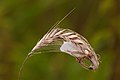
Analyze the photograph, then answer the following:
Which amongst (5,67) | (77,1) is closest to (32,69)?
(5,67)

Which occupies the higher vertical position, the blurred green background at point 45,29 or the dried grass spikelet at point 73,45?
the dried grass spikelet at point 73,45

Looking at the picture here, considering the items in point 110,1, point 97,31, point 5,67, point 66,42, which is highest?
point 66,42

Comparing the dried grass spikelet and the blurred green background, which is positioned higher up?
the dried grass spikelet

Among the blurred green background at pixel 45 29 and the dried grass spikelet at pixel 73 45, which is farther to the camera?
the blurred green background at pixel 45 29

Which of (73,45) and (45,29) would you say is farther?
(45,29)

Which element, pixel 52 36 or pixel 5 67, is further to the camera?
pixel 5 67

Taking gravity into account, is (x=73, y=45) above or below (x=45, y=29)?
above

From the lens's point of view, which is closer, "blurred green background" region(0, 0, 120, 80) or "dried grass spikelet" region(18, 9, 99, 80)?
"dried grass spikelet" region(18, 9, 99, 80)

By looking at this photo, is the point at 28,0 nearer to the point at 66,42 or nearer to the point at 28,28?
the point at 28,28
